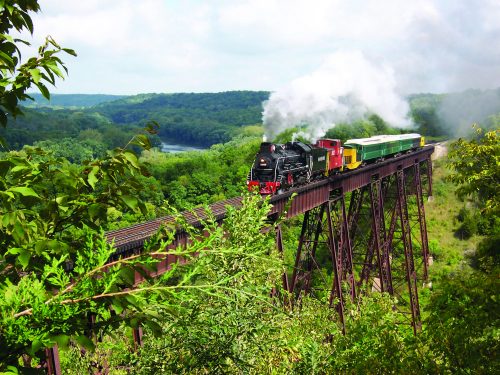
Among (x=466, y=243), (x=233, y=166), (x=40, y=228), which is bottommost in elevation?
(x=466, y=243)

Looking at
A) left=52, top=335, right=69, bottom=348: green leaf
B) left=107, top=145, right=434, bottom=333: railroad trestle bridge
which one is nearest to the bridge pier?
left=107, top=145, right=434, bottom=333: railroad trestle bridge

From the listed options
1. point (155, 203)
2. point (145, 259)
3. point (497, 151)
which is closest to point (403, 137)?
point (497, 151)

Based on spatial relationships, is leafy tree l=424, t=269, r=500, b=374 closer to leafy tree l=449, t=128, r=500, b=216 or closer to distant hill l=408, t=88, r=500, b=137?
leafy tree l=449, t=128, r=500, b=216

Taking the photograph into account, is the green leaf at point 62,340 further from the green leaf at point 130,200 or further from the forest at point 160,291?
the green leaf at point 130,200

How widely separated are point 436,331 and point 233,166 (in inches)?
2343

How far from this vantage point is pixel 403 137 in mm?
36844

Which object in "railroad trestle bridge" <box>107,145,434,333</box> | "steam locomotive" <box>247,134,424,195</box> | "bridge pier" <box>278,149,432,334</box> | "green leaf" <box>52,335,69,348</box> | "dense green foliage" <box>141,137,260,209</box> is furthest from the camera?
"dense green foliage" <box>141,137,260,209</box>

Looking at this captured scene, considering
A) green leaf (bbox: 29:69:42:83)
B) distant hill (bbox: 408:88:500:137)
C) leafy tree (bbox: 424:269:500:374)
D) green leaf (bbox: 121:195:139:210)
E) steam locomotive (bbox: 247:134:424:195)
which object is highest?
distant hill (bbox: 408:88:500:137)

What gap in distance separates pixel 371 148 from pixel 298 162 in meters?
8.50

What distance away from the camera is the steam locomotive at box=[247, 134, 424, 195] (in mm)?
19812

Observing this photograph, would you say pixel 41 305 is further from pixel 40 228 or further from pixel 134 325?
pixel 40 228

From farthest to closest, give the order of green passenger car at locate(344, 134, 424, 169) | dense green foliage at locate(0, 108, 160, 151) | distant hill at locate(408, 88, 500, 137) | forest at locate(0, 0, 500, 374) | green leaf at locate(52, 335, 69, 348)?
1. dense green foliage at locate(0, 108, 160, 151)
2. distant hill at locate(408, 88, 500, 137)
3. green passenger car at locate(344, 134, 424, 169)
4. forest at locate(0, 0, 500, 374)
5. green leaf at locate(52, 335, 69, 348)

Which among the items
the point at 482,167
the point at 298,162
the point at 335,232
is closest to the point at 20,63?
the point at 482,167

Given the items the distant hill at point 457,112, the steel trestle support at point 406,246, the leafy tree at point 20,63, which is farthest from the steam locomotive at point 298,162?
the distant hill at point 457,112
